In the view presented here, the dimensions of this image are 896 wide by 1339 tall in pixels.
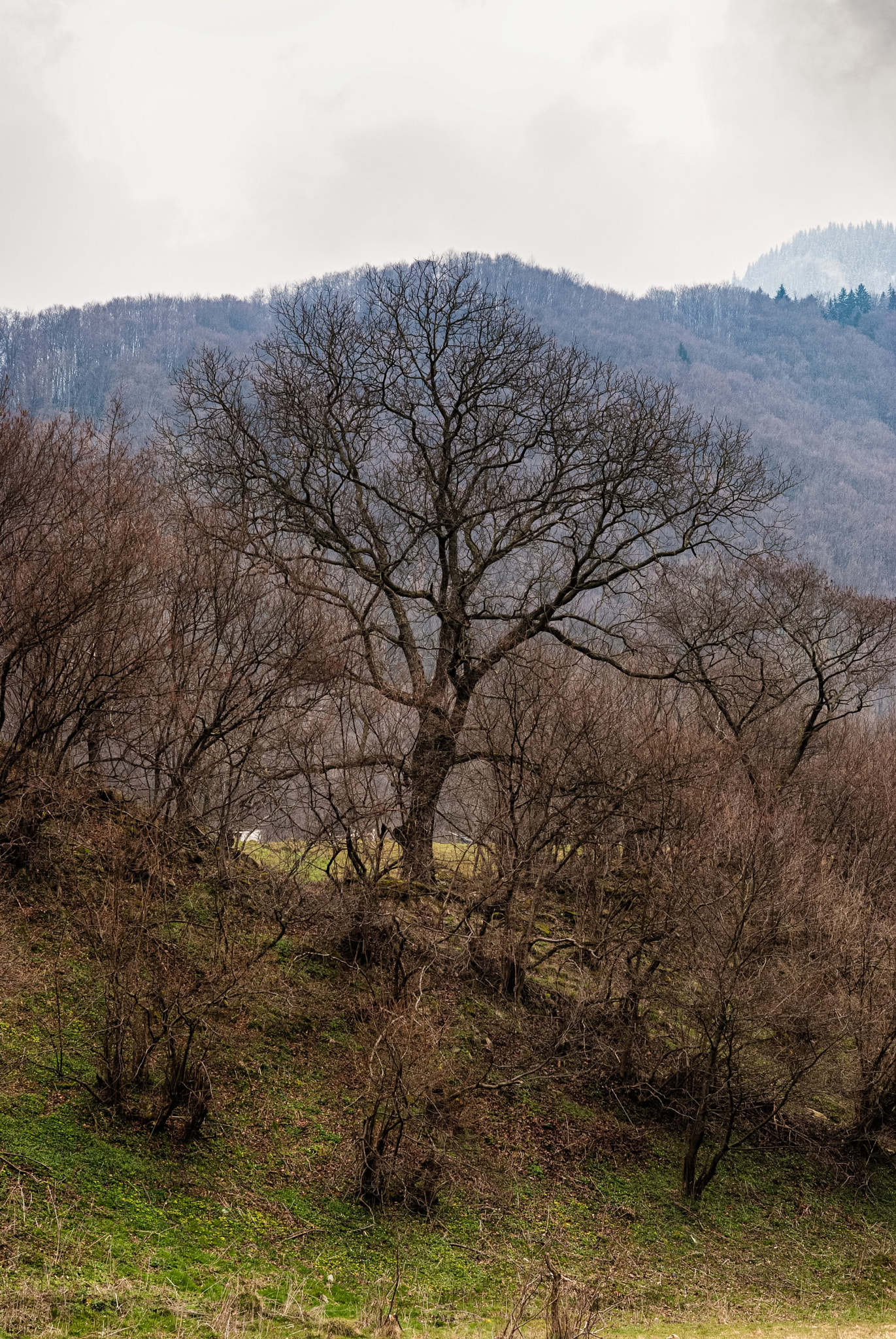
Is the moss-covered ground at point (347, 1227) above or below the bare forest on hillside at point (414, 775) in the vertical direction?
below

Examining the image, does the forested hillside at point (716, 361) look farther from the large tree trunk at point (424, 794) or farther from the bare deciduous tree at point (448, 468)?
the large tree trunk at point (424, 794)

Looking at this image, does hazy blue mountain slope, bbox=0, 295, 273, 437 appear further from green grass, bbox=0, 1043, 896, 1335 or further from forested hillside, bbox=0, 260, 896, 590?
green grass, bbox=0, 1043, 896, 1335

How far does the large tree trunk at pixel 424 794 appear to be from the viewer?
49.0ft

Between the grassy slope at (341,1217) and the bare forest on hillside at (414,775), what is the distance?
434mm

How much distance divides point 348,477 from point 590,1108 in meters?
11.5

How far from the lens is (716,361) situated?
558ft

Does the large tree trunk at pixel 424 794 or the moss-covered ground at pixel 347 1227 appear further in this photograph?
the large tree trunk at pixel 424 794

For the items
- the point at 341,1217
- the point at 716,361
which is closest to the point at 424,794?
the point at 341,1217

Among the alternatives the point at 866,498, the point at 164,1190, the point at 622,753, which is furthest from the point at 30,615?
the point at 866,498

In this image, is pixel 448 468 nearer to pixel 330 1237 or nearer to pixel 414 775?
pixel 414 775

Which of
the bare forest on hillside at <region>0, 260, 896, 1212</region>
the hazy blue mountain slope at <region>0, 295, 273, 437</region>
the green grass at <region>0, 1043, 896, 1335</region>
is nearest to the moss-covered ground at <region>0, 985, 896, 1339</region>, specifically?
the green grass at <region>0, 1043, 896, 1335</region>

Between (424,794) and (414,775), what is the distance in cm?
38

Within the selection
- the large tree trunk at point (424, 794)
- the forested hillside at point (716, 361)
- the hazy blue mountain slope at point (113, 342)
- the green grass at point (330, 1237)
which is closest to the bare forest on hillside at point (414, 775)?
the large tree trunk at point (424, 794)

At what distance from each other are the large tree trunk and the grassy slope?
6.55ft
